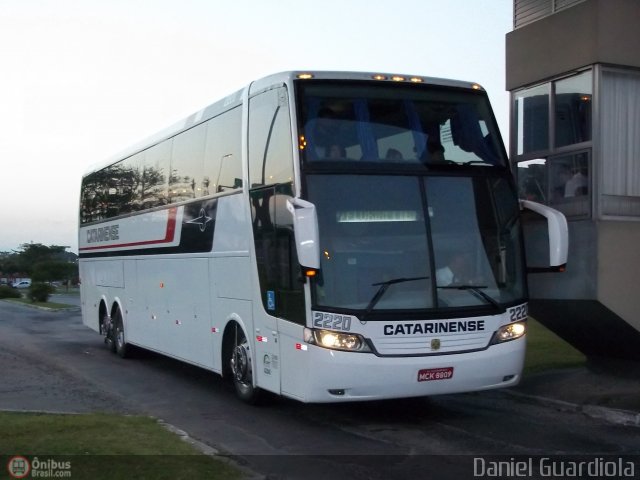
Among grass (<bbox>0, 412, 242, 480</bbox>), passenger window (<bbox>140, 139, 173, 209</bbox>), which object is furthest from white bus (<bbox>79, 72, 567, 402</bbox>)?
passenger window (<bbox>140, 139, 173, 209</bbox>)

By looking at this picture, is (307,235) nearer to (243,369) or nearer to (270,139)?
(270,139)

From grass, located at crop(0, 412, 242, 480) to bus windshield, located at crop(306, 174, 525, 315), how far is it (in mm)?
2222

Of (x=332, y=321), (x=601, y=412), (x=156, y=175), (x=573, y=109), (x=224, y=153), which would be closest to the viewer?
(x=332, y=321)

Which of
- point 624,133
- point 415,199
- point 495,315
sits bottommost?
point 495,315

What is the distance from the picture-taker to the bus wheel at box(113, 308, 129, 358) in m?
18.1

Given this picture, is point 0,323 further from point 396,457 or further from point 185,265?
point 396,457

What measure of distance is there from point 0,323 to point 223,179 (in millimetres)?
20256

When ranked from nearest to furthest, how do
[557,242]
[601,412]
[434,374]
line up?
1. [434,374]
2. [557,242]
3. [601,412]

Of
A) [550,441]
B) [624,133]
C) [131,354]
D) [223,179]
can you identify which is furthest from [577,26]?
[131,354]

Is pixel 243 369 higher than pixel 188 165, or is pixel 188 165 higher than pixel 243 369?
pixel 188 165

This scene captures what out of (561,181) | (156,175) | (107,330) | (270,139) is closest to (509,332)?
(270,139)

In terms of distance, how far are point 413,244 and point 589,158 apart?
4.14 meters

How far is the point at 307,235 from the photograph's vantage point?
9008 mm

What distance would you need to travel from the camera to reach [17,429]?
9336mm
